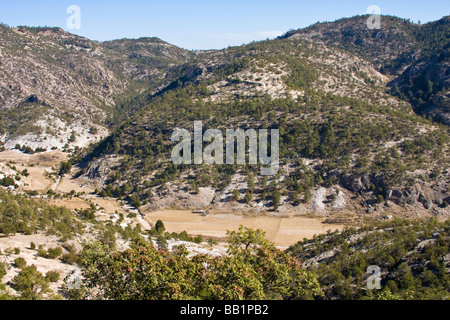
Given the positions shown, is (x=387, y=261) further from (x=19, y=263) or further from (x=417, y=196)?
(x=417, y=196)

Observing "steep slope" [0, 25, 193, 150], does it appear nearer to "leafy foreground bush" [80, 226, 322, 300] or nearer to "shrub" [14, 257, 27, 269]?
"shrub" [14, 257, 27, 269]

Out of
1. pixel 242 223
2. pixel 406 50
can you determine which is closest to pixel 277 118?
pixel 242 223

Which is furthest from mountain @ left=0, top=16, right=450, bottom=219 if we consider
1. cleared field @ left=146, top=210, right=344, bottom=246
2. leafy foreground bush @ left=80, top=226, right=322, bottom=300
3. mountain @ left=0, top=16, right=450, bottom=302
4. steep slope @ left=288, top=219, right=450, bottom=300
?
leafy foreground bush @ left=80, top=226, right=322, bottom=300

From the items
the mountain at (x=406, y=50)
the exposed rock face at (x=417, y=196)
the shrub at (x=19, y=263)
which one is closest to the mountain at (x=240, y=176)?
the shrub at (x=19, y=263)

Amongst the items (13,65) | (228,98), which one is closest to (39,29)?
(13,65)

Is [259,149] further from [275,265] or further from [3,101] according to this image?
[3,101]
